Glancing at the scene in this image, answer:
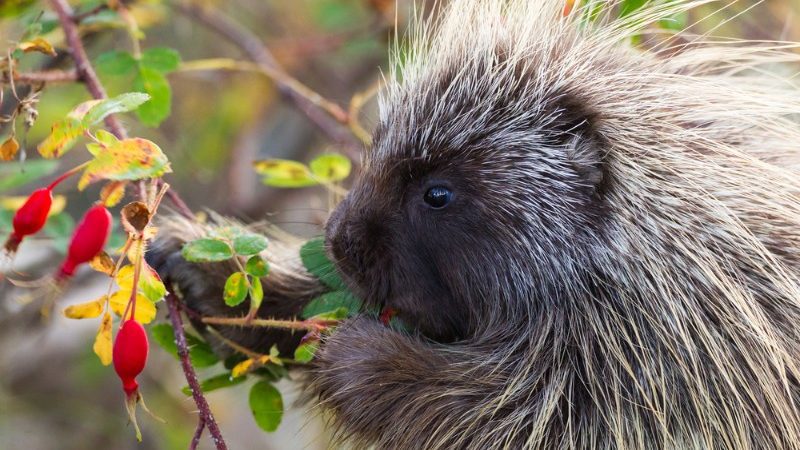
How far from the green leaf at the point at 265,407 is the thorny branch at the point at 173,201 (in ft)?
0.47

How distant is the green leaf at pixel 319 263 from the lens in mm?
2246

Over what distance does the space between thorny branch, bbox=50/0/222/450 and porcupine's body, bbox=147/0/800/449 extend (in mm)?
363

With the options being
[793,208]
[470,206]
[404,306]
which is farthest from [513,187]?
[793,208]

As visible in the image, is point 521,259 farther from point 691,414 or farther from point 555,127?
point 691,414

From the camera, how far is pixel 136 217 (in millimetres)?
1551

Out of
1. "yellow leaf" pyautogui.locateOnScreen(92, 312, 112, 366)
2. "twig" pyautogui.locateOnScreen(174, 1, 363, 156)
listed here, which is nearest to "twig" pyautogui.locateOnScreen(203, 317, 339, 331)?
"yellow leaf" pyautogui.locateOnScreen(92, 312, 112, 366)

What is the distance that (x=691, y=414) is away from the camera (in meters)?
1.96

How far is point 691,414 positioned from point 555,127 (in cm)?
67

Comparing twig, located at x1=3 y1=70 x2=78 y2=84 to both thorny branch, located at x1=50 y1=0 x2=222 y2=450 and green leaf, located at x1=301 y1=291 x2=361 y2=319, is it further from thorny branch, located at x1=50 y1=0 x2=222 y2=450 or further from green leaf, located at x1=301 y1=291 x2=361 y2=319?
→ green leaf, located at x1=301 y1=291 x2=361 y2=319

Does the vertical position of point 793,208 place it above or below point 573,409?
above

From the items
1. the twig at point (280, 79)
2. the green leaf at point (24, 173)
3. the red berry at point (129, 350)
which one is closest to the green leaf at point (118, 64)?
the green leaf at point (24, 173)

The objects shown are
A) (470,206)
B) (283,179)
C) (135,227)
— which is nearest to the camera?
(135,227)

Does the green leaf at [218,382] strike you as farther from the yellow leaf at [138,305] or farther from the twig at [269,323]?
the yellow leaf at [138,305]

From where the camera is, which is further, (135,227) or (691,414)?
(691,414)
